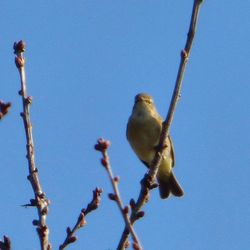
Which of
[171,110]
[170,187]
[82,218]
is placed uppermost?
[170,187]

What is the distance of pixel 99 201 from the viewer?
4883 millimetres

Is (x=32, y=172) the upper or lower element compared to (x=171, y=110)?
lower

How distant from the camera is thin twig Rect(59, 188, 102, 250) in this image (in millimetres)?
4340

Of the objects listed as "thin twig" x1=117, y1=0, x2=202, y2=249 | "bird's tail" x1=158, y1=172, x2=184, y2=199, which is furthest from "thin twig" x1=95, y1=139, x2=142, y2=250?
"bird's tail" x1=158, y1=172, x2=184, y2=199

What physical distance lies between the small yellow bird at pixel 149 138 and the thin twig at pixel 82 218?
12.0 feet

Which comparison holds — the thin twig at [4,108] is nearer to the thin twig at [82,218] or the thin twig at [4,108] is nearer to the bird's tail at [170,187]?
the thin twig at [82,218]

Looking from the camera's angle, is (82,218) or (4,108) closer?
(4,108)

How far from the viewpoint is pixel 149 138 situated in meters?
8.80

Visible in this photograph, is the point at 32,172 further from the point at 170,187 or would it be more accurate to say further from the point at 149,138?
the point at 170,187

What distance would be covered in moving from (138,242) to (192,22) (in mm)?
1498

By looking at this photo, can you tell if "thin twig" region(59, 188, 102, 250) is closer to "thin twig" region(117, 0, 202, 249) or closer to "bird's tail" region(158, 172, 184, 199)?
"thin twig" region(117, 0, 202, 249)

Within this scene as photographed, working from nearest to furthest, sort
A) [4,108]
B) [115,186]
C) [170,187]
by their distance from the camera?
[115,186]
[4,108]
[170,187]

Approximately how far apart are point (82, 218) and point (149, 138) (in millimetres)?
4191

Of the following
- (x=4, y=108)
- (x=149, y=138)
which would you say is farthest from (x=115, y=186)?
(x=149, y=138)
